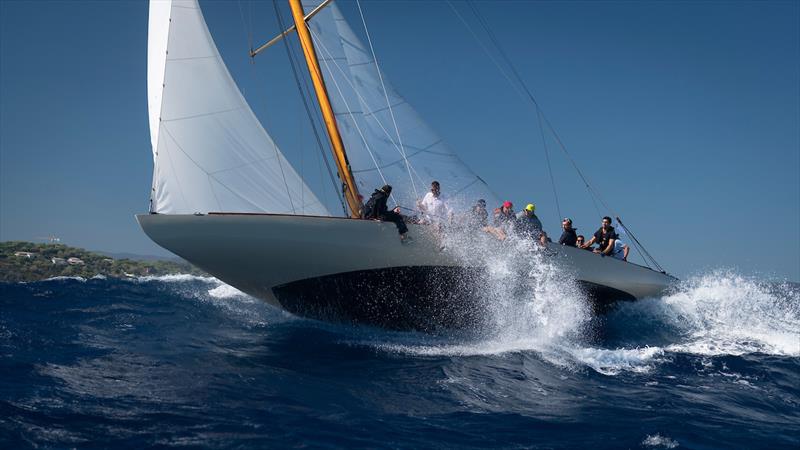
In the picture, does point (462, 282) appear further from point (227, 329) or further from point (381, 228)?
point (227, 329)

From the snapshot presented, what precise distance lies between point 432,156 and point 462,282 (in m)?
3.71

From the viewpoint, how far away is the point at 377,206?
9523 mm

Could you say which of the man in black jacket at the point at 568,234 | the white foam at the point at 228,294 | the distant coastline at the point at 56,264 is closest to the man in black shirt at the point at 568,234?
the man in black jacket at the point at 568,234

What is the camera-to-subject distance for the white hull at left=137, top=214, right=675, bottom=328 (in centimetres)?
909

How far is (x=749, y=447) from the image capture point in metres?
4.88

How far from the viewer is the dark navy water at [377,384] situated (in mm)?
4469

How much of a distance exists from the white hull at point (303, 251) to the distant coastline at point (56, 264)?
34.7 m

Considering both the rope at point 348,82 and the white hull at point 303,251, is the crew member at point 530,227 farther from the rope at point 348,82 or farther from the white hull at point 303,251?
the rope at point 348,82

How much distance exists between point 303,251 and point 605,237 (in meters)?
6.54

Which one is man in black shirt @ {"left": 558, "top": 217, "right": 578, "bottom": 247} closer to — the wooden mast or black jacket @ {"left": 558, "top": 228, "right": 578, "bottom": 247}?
black jacket @ {"left": 558, "top": 228, "right": 578, "bottom": 247}

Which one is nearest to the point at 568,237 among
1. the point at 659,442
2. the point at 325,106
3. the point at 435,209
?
the point at 435,209

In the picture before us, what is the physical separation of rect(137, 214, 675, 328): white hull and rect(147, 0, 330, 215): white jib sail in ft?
1.78

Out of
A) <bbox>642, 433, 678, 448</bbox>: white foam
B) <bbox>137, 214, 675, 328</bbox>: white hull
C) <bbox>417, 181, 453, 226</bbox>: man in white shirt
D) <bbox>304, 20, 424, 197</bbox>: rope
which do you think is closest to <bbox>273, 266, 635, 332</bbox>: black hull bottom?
<bbox>137, 214, 675, 328</bbox>: white hull

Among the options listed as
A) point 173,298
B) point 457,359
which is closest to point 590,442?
point 457,359
